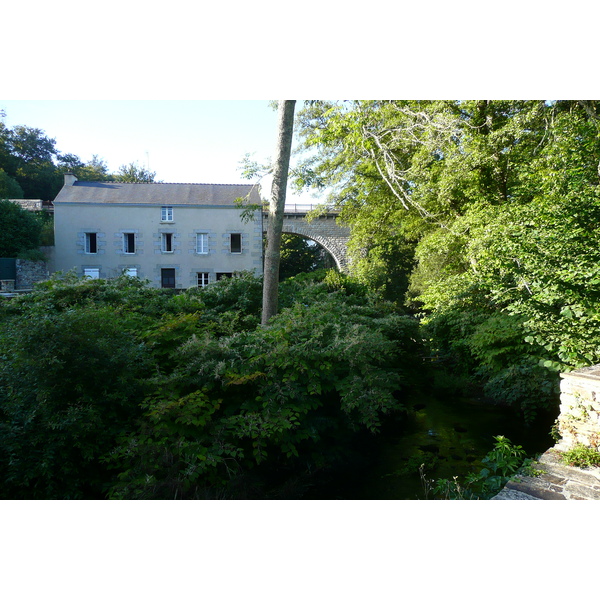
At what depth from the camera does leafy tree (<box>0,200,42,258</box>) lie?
647 inches

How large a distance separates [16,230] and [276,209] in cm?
1576

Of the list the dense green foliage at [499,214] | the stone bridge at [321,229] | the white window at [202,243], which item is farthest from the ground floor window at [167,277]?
the dense green foliage at [499,214]

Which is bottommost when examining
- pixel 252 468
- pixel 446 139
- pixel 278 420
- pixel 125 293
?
pixel 252 468

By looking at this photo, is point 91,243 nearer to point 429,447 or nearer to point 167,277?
point 167,277

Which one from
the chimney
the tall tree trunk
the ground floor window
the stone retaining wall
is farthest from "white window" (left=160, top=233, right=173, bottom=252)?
the stone retaining wall

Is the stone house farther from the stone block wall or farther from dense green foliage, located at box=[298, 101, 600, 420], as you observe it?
the stone block wall

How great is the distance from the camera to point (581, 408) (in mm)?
3461

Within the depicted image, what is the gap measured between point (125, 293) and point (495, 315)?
20.0ft

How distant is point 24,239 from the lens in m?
16.8

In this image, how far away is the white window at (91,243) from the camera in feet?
57.5

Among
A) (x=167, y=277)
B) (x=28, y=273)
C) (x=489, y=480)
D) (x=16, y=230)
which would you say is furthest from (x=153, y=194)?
(x=489, y=480)
